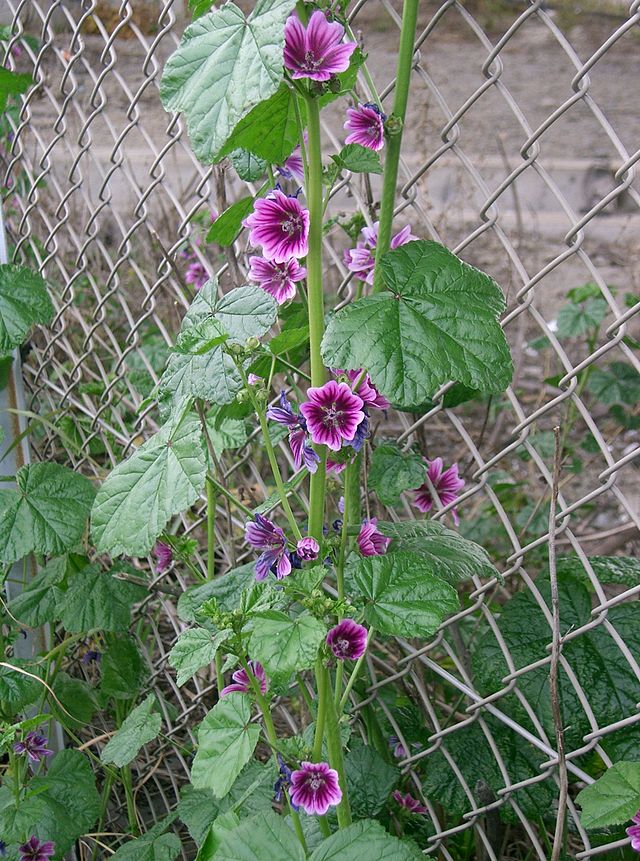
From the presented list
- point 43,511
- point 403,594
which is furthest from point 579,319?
point 403,594

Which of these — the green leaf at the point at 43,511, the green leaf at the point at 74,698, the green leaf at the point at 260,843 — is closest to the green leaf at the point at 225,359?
the green leaf at the point at 260,843

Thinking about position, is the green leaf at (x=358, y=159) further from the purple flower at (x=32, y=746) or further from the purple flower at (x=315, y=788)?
the purple flower at (x=32, y=746)

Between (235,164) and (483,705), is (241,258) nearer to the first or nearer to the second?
(235,164)

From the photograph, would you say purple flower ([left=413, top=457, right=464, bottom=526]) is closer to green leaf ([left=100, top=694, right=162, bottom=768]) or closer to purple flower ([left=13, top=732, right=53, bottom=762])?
green leaf ([left=100, top=694, right=162, bottom=768])

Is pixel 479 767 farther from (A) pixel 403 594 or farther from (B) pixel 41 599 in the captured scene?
(B) pixel 41 599

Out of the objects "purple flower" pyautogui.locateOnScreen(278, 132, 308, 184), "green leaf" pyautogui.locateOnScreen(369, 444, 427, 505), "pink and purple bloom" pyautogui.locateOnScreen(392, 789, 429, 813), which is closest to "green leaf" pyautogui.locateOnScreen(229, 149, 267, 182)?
"purple flower" pyautogui.locateOnScreen(278, 132, 308, 184)

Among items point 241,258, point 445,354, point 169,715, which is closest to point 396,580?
A: point 445,354
